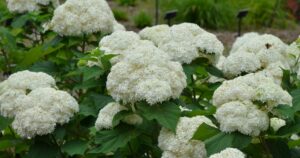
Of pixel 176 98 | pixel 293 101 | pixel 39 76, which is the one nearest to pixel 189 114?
pixel 176 98

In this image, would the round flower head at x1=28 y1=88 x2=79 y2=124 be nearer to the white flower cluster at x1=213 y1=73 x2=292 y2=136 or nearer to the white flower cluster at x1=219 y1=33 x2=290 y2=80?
the white flower cluster at x1=213 y1=73 x2=292 y2=136

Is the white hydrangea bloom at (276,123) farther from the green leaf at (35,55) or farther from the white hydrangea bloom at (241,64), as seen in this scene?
the green leaf at (35,55)

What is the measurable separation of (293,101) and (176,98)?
0.54m

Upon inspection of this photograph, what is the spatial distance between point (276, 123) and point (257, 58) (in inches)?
32.2

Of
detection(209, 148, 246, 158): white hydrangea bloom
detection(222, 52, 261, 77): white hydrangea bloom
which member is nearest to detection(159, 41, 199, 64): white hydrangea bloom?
detection(222, 52, 261, 77): white hydrangea bloom

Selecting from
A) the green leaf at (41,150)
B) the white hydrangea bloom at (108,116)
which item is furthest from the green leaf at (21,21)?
the white hydrangea bloom at (108,116)

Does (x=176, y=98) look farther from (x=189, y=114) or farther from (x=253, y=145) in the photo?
(x=253, y=145)

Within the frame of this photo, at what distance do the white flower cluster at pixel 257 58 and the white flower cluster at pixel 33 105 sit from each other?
0.93 meters

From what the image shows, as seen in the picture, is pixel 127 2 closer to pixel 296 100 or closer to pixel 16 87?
pixel 16 87

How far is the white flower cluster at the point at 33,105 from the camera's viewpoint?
3203 mm

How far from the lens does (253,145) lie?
122 inches

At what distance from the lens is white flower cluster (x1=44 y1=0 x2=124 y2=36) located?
418 centimetres

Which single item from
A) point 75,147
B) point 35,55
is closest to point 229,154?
point 75,147

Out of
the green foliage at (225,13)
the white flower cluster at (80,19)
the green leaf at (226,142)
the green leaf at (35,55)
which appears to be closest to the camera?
the green leaf at (226,142)
